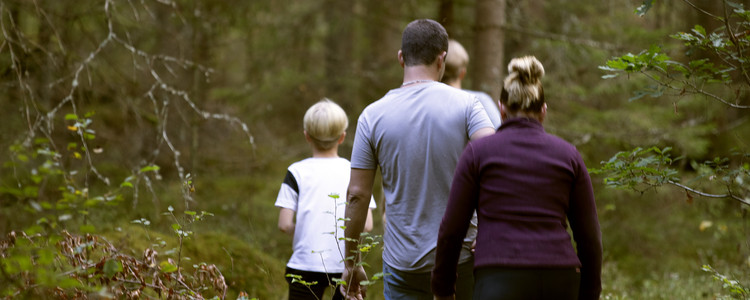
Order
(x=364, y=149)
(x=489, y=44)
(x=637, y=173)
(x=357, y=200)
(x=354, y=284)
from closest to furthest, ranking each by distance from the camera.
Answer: (x=364, y=149)
(x=357, y=200)
(x=354, y=284)
(x=637, y=173)
(x=489, y=44)

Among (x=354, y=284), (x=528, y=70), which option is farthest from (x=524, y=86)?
(x=354, y=284)

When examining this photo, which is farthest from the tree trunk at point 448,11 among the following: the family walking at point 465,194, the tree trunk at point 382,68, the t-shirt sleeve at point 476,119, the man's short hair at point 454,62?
the t-shirt sleeve at point 476,119

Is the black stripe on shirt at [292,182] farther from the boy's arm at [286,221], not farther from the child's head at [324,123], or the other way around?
the child's head at [324,123]

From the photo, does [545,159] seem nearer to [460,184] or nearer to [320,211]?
[460,184]

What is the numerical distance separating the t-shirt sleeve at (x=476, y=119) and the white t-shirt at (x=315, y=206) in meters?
1.36

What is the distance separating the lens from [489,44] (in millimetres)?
8273

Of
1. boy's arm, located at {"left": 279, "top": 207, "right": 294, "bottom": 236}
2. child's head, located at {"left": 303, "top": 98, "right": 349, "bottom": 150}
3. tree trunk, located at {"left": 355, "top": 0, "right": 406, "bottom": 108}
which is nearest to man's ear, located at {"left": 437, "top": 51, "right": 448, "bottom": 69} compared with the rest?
child's head, located at {"left": 303, "top": 98, "right": 349, "bottom": 150}

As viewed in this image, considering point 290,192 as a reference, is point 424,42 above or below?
above

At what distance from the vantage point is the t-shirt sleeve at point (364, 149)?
11.2ft

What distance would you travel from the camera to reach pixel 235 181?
14.2 meters

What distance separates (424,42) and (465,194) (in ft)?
3.14

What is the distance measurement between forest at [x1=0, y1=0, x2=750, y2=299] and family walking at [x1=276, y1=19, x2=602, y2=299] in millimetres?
1169

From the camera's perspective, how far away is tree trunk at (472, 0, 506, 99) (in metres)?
8.20

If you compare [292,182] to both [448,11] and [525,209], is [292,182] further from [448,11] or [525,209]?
[448,11]
